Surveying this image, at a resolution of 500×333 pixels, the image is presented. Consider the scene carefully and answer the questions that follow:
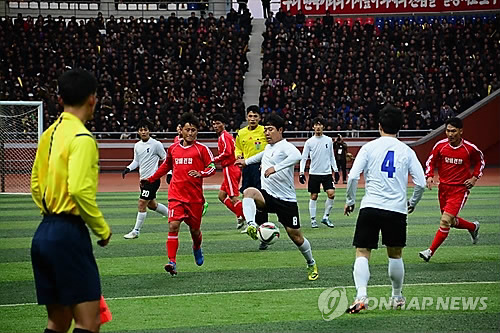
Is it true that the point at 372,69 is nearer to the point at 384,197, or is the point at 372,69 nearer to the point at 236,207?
the point at 236,207

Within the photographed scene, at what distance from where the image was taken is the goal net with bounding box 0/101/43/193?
26.0 metres

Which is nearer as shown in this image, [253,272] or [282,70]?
[253,272]

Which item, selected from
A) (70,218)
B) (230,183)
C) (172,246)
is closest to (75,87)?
(70,218)

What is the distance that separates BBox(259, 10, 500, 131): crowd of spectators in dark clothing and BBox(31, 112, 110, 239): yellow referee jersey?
99.2ft

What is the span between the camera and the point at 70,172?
4863 mm

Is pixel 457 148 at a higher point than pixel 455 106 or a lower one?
higher

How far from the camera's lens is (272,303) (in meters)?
8.70

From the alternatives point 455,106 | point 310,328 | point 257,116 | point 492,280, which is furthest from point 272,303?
point 455,106

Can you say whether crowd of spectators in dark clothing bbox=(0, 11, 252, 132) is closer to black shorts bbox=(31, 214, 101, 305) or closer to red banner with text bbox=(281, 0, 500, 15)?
red banner with text bbox=(281, 0, 500, 15)

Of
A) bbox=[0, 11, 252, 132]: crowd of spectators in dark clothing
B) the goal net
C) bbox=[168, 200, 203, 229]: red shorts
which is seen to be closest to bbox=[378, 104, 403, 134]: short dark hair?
bbox=[168, 200, 203, 229]: red shorts

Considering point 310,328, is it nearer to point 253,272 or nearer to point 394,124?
point 394,124

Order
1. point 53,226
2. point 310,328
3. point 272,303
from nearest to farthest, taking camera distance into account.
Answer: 1. point 53,226
2. point 310,328
3. point 272,303

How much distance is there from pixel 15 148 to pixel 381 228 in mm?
20658

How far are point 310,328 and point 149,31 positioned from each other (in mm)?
32789
